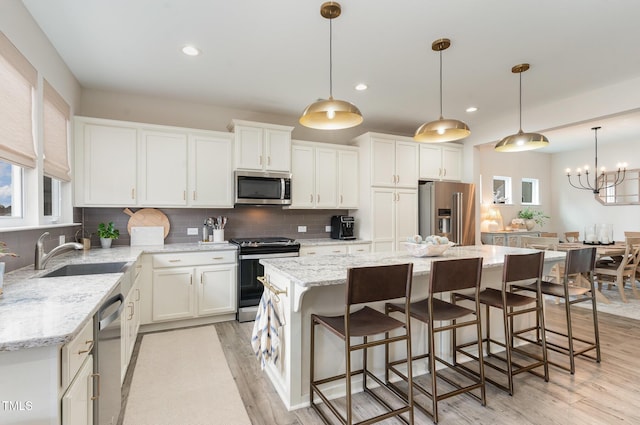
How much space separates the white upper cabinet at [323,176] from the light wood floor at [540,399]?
220 centimetres

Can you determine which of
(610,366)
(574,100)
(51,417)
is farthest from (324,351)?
(574,100)

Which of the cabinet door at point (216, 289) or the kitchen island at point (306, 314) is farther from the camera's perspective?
the cabinet door at point (216, 289)

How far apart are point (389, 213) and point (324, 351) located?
2.84 m

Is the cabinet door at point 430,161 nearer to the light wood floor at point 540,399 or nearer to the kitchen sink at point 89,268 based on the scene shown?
the light wood floor at point 540,399

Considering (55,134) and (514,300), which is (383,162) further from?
(55,134)

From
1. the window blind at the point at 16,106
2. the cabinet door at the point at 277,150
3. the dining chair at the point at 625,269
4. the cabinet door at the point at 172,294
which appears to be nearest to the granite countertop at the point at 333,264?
the cabinet door at the point at 172,294

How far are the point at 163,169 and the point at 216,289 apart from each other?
1517 millimetres

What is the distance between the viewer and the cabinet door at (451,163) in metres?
5.14

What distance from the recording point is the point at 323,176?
4555mm

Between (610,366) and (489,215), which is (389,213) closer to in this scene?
(610,366)

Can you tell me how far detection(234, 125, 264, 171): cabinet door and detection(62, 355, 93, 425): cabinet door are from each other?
9.59 ft

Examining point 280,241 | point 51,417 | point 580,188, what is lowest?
point 51,417

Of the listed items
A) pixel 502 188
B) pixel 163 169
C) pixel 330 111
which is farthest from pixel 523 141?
pixel 502 188

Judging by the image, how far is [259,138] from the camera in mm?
4086
